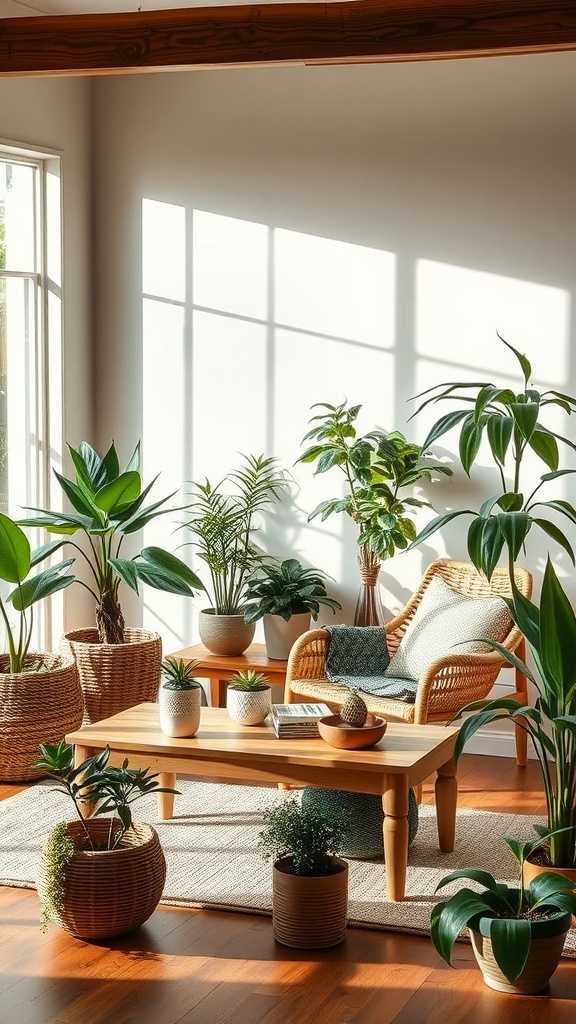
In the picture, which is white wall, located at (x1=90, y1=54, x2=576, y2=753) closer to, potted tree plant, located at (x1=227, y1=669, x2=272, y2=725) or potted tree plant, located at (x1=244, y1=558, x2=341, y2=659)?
potted tree plant, located at (x1=244, y1=558, x2=341, y2=659)

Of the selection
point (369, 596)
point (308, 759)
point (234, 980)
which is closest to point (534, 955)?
point (234, 980)

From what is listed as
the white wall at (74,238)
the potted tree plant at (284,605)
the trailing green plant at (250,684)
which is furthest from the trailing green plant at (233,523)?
the trailing green plant at (250,684)

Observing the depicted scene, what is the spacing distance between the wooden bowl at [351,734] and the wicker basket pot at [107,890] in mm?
691

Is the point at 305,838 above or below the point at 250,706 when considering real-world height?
below

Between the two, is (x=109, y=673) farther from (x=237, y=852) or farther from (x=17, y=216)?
(x=17, y=216)

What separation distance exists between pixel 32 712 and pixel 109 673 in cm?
49

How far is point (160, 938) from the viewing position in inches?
146

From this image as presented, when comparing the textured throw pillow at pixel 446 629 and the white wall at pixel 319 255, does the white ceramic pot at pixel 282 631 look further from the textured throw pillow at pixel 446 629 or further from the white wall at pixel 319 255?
the textured throw pillow at pixel 446 629

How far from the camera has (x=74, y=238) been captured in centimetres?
631

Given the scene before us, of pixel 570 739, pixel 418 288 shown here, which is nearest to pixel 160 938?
pixel 570 739

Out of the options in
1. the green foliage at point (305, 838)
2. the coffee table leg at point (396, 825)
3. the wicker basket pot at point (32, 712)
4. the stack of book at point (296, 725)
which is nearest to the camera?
the green foliage at point (305, 838)

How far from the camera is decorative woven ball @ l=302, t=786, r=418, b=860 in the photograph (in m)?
4.33

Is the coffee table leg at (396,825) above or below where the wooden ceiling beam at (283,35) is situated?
below

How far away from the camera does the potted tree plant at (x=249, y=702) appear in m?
4.40
